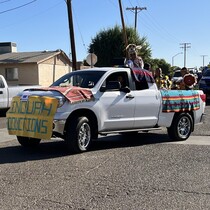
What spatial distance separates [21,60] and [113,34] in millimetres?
18861

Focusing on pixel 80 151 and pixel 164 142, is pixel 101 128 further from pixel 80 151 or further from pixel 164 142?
pixel 164 142

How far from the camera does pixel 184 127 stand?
10438 mm

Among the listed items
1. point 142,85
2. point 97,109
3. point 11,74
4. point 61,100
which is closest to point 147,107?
point 142,85

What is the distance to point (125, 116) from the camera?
30.3 ft

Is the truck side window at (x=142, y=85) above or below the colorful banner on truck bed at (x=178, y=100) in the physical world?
above

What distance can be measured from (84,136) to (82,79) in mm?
1441

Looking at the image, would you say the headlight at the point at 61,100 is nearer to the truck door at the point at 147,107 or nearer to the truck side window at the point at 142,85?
the truck door at the point at 147,107

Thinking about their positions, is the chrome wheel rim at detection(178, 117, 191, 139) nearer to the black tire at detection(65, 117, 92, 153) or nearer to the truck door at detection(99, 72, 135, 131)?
the truck door at detection(99, 72, 135, 131)

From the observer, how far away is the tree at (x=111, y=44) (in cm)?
4769

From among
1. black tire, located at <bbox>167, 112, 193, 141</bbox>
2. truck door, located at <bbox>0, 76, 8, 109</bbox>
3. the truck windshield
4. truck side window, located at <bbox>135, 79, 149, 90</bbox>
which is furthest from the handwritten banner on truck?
truck door, located at <bbox>0, 76, 8, 109</bbox>

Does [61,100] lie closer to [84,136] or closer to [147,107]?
[84,136]

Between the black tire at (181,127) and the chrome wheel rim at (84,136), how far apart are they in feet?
8.28

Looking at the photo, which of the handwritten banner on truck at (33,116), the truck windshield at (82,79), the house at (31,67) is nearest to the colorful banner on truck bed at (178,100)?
the truck windshield at (82,79)

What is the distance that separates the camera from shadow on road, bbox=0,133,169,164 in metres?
8.20
